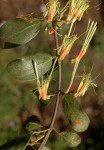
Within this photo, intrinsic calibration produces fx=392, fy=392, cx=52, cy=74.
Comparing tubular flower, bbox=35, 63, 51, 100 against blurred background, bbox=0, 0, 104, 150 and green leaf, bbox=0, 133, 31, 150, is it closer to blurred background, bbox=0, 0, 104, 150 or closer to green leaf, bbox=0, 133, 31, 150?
green leaf, bbox=0, 133, 31, 150

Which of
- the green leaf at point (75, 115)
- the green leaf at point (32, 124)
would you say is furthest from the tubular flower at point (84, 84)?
the green leaf at point (32, 124)

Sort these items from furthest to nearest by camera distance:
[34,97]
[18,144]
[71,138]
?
1. [34,97]
2. [71,138]
3. [18,144]

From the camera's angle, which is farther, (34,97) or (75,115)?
(34,97)

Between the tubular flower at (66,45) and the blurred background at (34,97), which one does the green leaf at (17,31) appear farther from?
the blurred background at (34,97)

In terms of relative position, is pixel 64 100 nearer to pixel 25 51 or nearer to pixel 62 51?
pixel 62 51

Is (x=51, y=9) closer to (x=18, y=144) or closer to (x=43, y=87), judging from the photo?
(x=43, y=87)

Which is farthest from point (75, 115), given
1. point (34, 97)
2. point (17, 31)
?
point (34, 97)

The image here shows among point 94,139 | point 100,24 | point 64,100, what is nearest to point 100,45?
point 100,24
